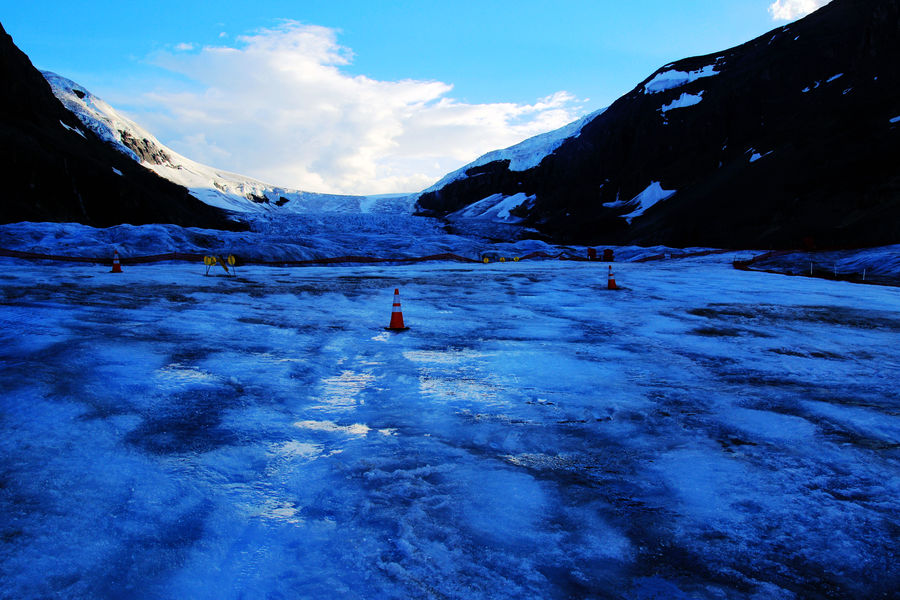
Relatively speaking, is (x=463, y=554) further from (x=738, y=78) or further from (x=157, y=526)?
(x=738, y=78)

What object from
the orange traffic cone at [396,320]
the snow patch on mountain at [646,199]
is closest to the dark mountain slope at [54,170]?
the orange traffic cone at [396,320]

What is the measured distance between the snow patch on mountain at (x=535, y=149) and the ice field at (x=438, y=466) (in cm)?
9052

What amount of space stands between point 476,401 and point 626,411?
1.04m

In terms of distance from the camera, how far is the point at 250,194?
103125mm

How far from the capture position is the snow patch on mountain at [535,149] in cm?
9425

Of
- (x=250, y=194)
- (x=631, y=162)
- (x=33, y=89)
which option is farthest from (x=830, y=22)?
(x=250, y=194)

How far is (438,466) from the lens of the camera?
2.64 meters

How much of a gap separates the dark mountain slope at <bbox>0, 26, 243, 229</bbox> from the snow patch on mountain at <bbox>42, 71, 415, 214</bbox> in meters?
15.8

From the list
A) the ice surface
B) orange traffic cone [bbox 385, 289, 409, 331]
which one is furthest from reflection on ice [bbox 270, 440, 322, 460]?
the ice surface

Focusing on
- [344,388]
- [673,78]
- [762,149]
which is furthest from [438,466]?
[673,78]

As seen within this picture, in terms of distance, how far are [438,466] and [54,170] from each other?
4328 centimetres

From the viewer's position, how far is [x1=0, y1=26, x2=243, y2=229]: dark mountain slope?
32.2 m

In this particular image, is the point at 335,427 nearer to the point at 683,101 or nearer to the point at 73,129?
the point at 73,129

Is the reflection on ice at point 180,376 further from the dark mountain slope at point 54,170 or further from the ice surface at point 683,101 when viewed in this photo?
the ice surface at point 683,101
